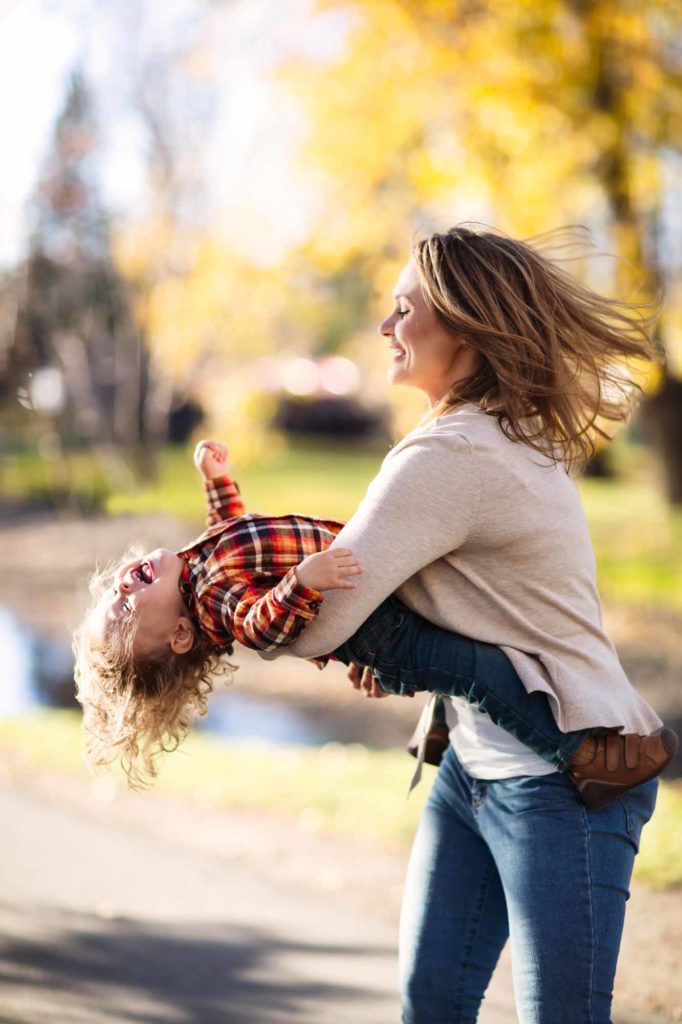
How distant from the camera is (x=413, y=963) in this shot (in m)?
2.29

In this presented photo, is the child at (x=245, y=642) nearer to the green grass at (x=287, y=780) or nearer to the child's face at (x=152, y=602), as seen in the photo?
the child's face at (x=152, y=602)

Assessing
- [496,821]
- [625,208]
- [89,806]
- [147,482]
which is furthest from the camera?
[147,482]

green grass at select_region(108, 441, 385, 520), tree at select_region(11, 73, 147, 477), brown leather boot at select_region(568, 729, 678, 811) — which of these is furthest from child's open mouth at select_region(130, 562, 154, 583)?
green grass at select_region(108, 441, 385, 520)

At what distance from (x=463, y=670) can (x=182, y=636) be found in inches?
25.0

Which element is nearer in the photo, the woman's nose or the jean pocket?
the jean pocket

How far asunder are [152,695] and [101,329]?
12559 millimetres

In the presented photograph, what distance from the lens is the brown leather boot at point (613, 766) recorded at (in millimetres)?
2031

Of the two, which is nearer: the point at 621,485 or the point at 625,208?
the point at 625,208

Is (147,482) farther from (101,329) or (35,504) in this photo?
(35,504)

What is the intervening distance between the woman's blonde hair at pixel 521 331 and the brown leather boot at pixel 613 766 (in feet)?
1.77

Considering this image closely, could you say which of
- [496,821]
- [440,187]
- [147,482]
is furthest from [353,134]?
[496,821]

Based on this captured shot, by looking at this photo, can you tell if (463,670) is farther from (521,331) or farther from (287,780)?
(287,780)

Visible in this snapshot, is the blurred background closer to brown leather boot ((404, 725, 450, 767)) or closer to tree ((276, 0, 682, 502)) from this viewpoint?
tree ((276, 0, 682, 502))

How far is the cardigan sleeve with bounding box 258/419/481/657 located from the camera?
1.95m
